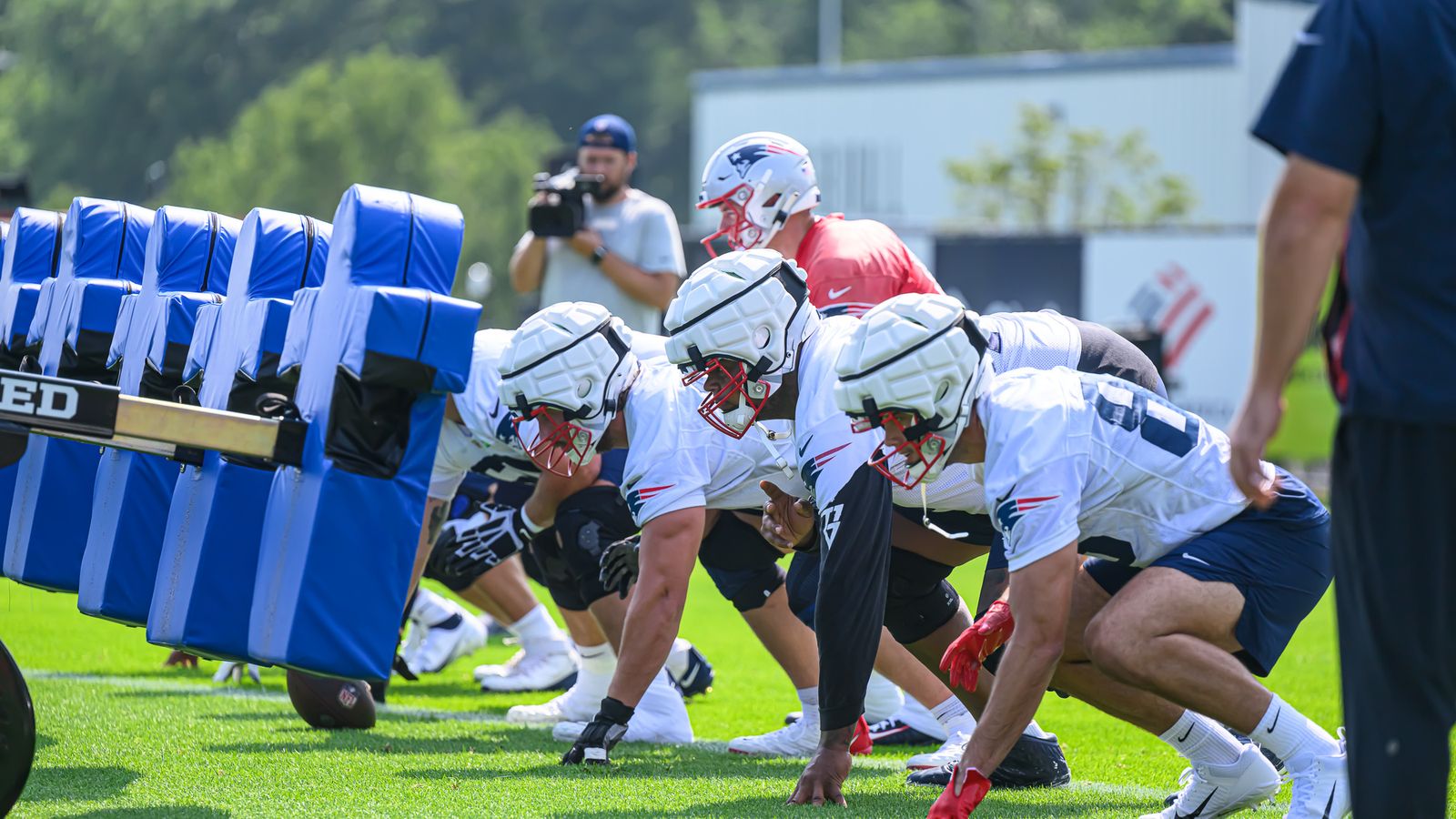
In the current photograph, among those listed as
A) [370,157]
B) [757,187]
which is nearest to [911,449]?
[757,187]

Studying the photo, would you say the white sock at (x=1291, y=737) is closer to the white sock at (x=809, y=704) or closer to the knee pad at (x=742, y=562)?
the white sock at (x=809, y=704)

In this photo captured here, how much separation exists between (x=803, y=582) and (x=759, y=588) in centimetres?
55

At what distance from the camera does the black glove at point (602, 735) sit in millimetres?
5461

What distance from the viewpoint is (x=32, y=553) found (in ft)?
19.7

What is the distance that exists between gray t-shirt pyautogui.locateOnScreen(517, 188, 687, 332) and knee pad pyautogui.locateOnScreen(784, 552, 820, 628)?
3650mm

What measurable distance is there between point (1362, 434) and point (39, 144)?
5788 cm

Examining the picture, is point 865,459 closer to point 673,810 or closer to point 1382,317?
point 673,810

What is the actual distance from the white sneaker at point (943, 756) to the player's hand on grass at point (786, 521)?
0.87 m

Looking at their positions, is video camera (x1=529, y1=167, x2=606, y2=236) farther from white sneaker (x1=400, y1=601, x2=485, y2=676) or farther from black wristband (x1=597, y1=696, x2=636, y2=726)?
black wristband (x1=597, y1=696, x2=636, y2=726)

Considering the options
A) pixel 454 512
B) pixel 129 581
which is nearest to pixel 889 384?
pixel 129 581

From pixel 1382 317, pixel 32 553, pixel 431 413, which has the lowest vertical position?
pixel 32 553

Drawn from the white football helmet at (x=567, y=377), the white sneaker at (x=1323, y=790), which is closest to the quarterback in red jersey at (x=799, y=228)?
the white football helmet at (x=567, y=377)

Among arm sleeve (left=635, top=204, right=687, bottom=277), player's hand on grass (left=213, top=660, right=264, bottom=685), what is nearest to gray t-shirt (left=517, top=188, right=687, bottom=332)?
arm sleeve (left=635, top=204, right=687, bottom=277)

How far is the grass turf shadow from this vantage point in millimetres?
4828
